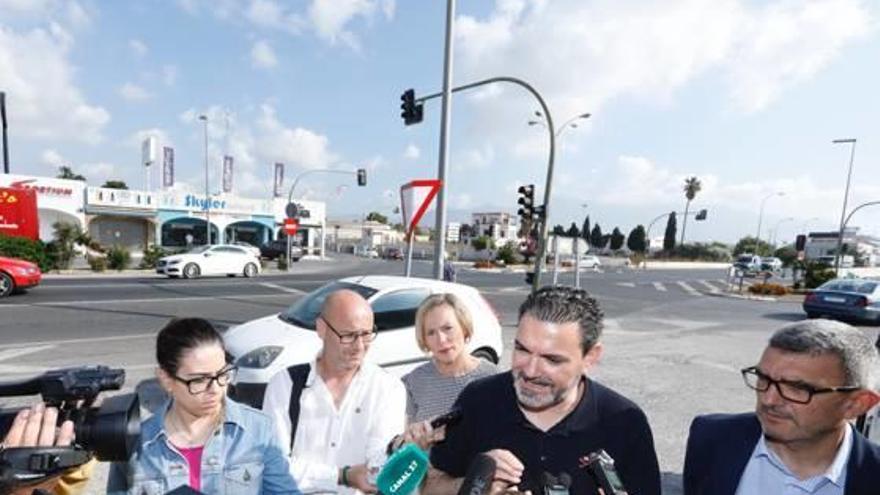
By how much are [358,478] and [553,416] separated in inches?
39.5

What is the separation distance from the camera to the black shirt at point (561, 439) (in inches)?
67.7

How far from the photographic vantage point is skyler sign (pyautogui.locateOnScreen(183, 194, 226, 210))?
40.3m

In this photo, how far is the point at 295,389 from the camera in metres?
2.48

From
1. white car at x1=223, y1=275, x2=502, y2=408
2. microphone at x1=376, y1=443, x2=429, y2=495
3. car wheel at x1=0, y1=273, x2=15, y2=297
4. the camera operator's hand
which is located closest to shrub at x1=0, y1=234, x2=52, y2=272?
car wheel at x1=0, y1=273, x2=15, y2=297

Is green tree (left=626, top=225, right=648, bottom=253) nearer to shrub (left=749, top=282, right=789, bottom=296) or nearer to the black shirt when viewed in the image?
shrub (left=749, top=282, right=789, bottom=296)

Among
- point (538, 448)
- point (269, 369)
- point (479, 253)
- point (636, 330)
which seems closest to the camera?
point (538, 448)

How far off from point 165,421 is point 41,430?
64cm

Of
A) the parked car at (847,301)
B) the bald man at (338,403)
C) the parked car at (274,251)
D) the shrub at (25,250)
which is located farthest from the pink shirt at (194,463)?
the parked car at (274,251)

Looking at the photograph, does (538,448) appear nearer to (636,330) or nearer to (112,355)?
(112,355)

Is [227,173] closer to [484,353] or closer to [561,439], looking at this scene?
[484,353]

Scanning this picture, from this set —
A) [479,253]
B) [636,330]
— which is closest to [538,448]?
[636,330]

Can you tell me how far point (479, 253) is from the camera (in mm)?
62375

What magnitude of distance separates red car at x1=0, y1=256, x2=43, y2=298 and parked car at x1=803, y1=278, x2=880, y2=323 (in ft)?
73.3

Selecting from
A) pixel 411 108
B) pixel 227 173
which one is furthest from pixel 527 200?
pixel 227 173
